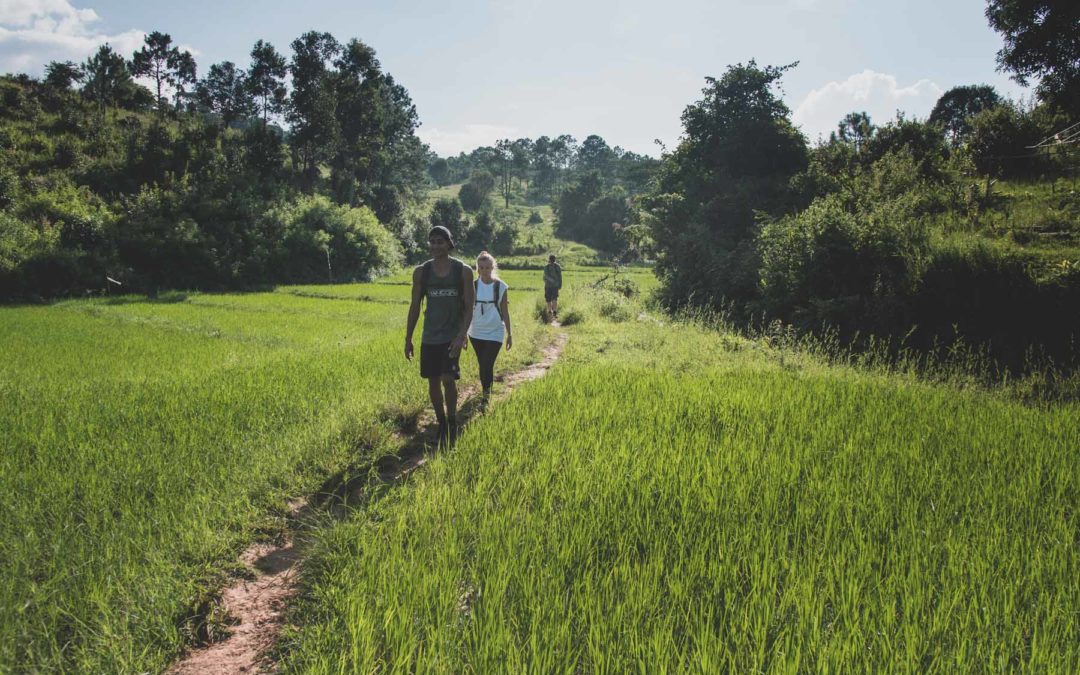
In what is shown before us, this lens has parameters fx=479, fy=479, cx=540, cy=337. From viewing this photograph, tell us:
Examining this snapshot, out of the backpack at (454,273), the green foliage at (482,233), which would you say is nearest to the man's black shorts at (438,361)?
the backpack at (454,273)

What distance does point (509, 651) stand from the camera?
73.3 inches

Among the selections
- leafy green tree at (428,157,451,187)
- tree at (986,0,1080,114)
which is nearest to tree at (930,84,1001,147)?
tree at (986,0,1080,114)

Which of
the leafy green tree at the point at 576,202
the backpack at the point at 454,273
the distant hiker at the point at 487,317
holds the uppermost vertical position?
the leafy green tree at the point at 576,202

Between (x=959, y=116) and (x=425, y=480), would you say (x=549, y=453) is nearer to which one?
(x=425, y=480)

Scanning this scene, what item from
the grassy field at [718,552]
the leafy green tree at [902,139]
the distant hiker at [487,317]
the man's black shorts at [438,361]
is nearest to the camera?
the grassy field at [718,552]

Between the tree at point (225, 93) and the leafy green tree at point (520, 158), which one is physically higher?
the leafy green tree at point (520, 158)

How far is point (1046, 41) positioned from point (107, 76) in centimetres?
6395

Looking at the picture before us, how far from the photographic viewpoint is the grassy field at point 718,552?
1.91m

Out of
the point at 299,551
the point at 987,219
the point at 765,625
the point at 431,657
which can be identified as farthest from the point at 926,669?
the point at 987,219

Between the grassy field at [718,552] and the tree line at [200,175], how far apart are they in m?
24.1

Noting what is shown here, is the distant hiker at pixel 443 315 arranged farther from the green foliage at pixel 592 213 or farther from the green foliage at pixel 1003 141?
the green foliage at pixel 592 213

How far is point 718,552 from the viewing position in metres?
2.53

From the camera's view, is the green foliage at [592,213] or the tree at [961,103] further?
the green foliage at [592,213]

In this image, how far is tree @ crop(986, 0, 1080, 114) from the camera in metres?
17.8
